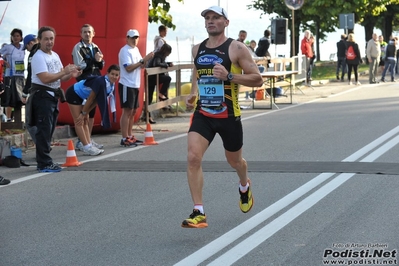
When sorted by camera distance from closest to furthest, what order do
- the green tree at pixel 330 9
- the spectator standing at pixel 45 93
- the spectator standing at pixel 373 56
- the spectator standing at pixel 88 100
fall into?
the spectator standing at pixel 45 93
the spectator standing at pixel 88 100
the spectator standing at pixel 373 56
the green tree at pixel 330 9

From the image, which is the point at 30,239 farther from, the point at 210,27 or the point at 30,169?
the point at 30,169

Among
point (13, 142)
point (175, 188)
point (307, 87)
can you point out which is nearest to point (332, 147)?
point (175, 188)

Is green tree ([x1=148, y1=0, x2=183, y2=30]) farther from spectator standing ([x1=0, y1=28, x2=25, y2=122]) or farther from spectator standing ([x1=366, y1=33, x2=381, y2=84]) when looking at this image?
spectator standing ([x1=366, y1=33, x2=381, y2=84])

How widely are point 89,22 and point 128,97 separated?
2.19 meters

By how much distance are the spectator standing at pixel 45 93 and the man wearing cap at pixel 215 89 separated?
3.51m

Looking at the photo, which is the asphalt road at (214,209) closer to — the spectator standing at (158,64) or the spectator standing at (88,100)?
the spectator standing at (88,100)

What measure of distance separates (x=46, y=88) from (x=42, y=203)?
95.3 inches

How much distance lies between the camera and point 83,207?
8.88m

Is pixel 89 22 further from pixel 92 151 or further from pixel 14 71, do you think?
pixel 92 151

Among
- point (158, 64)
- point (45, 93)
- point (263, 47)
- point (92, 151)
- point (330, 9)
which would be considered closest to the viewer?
point (45, 93)

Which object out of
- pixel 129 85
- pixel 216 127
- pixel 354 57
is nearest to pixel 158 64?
pixel 129 85

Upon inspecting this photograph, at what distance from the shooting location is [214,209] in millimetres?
8484

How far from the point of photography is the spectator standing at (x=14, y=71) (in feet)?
50.9

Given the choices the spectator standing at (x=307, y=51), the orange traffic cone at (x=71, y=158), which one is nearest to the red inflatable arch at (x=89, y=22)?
the orange traffic cone at (x=71, y=158)
